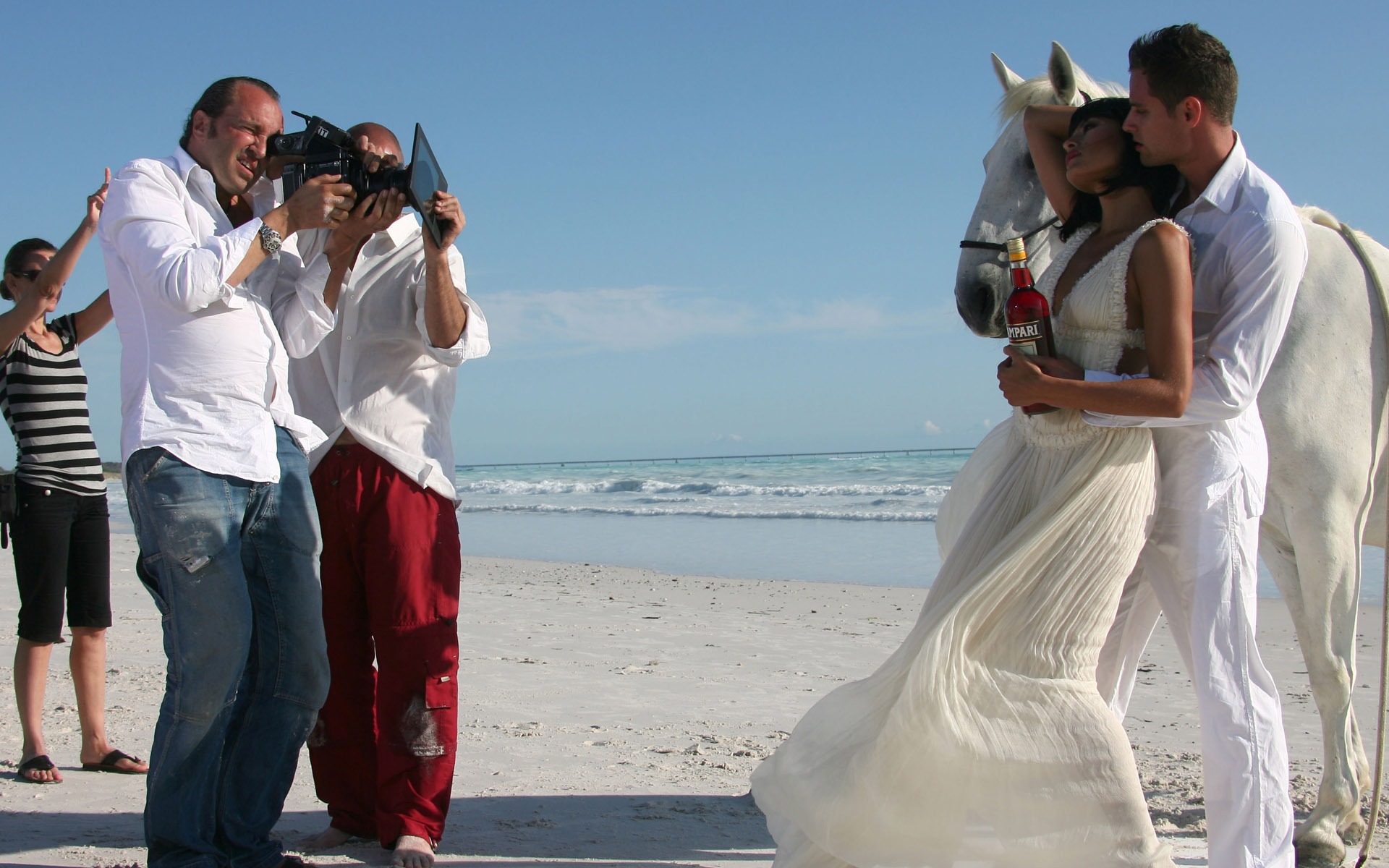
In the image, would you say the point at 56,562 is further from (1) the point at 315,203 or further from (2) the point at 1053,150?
(2) the point at 1053,150

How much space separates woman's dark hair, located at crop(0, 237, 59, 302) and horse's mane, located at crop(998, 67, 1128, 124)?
3.73 metres

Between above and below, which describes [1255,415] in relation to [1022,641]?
above

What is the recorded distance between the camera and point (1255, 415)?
270 cm

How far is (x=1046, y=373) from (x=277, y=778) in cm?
224

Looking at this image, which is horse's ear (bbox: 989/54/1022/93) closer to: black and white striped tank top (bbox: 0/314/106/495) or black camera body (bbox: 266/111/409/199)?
black camera body (bbox: 266/111/409/199)

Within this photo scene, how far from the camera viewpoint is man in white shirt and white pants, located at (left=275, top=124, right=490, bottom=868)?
120 inches

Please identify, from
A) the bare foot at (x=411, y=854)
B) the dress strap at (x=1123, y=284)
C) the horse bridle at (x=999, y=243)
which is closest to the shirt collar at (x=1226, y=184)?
the dress strap at (x=1123, y=284)

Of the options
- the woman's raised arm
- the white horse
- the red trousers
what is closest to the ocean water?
the white horse

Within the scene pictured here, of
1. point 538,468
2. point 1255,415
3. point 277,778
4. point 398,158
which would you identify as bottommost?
point 538,468

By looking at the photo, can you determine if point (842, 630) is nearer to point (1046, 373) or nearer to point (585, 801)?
point (585, 801)

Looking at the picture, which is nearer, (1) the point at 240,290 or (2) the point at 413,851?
(1) the point at 240,290

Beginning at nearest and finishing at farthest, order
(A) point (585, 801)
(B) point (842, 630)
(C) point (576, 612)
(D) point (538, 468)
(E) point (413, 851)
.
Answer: (E) point (413, 851)
(A) point (585, 801)
(B) point (842, 630)
(C) point (576, 612)
(D) point (538, 468)

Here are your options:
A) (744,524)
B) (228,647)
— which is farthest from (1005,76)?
(744,524)

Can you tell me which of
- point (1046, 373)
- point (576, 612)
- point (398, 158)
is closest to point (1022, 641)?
point (1046, 373)
